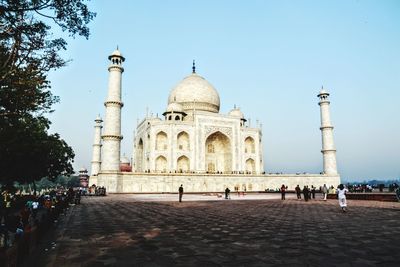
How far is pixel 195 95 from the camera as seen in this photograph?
153 ft

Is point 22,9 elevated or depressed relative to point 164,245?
elevated

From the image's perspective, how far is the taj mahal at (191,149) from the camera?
106ft

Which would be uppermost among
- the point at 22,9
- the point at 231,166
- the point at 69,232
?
the point at 22,9

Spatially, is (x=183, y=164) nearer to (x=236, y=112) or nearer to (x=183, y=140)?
(x=183, y=140)

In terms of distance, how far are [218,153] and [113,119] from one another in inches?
684

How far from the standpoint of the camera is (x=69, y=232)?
8133 mm

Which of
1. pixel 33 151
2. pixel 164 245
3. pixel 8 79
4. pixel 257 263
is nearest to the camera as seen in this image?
pixel 257 263

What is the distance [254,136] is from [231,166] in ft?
20.4

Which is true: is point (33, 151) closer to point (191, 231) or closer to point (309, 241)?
point (191, 231)

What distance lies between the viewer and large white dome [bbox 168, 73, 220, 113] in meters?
46.4

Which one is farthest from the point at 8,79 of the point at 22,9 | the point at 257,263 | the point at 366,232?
the point at 366,232

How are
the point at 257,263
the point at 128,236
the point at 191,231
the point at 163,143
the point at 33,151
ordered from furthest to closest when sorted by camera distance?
the point at 163,143 < the point at 33,151 < the point at 191,231 < the point at 128,236 < the point at 257,263

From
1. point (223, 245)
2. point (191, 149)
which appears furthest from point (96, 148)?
point (223, 245)

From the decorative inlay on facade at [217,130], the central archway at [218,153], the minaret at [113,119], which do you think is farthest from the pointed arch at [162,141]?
the minaret at [113,119]
